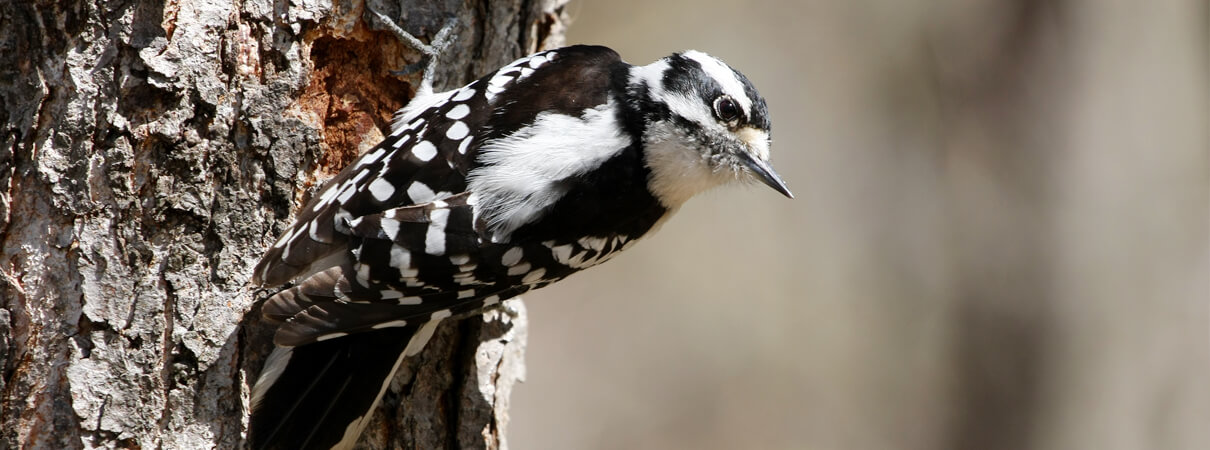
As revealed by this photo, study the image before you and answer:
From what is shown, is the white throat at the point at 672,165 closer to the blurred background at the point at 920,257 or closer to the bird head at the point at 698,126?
the bird head at the point at 698,126

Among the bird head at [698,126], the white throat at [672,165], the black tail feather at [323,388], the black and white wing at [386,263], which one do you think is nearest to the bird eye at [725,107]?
the bird head at [698,126]

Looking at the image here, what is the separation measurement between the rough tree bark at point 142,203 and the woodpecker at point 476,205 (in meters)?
0.13

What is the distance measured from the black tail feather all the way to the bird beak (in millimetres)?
1140

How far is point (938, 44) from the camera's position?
20.8ft

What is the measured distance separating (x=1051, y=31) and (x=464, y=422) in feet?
15.2

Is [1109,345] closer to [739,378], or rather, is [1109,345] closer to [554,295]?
[739,378]

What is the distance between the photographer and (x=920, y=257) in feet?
22.2

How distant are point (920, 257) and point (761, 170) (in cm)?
431

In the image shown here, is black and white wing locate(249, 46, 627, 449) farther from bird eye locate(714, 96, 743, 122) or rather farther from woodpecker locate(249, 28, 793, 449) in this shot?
bird eye locate(714, 96, 743, 122)

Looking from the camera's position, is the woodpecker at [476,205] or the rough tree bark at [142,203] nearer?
the rough tree bark at [142,203]

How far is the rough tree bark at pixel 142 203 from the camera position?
235 cm

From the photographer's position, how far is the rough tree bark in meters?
2.35

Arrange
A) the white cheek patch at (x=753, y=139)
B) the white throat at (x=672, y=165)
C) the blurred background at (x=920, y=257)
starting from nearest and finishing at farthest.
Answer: the white throat at (x=672, y=165)
the white cheek patch at (x=753, y=139)
the blurred background at (x=920, y=257)

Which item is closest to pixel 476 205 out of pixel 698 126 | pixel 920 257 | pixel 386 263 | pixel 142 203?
pixel 386 263
